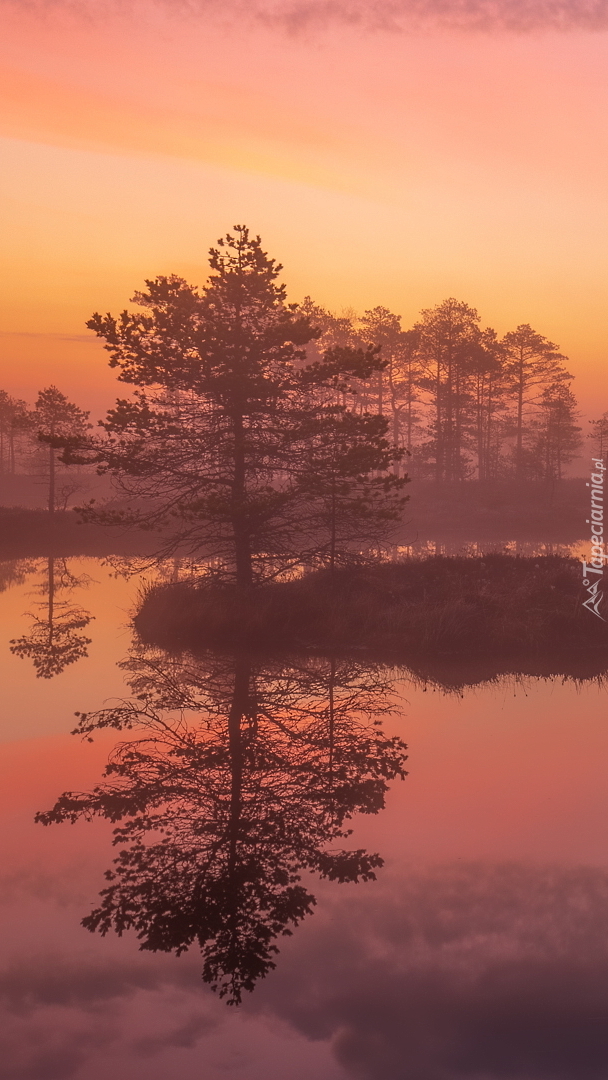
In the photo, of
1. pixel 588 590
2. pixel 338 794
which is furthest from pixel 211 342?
pixel 338 794

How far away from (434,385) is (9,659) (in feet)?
192

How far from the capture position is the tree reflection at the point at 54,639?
20.6 meters

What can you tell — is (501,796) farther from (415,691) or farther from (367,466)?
(367,466)

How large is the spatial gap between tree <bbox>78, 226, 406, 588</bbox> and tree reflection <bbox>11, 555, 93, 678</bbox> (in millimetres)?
3502

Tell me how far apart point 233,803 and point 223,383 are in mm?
13728

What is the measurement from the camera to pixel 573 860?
29.2ft

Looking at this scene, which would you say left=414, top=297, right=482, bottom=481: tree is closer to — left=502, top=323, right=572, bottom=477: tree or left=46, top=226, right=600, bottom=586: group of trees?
left=502, top=323, right=572, bottom=477: tree

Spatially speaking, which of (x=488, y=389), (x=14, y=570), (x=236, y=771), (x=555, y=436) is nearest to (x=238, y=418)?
(x=236, y=771)

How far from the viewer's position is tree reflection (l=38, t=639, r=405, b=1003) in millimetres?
7684

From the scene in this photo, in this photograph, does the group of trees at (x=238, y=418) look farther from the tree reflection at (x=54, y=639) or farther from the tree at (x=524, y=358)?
the tree at (x=524, y=358)

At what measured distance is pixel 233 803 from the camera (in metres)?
10.6

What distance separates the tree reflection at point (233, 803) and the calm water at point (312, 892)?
1.6 inches

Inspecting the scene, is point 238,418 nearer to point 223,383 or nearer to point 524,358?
point 223,383

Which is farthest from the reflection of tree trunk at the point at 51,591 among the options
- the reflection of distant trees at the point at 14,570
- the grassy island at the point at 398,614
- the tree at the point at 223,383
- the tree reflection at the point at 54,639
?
the tree at the point at 223,383
